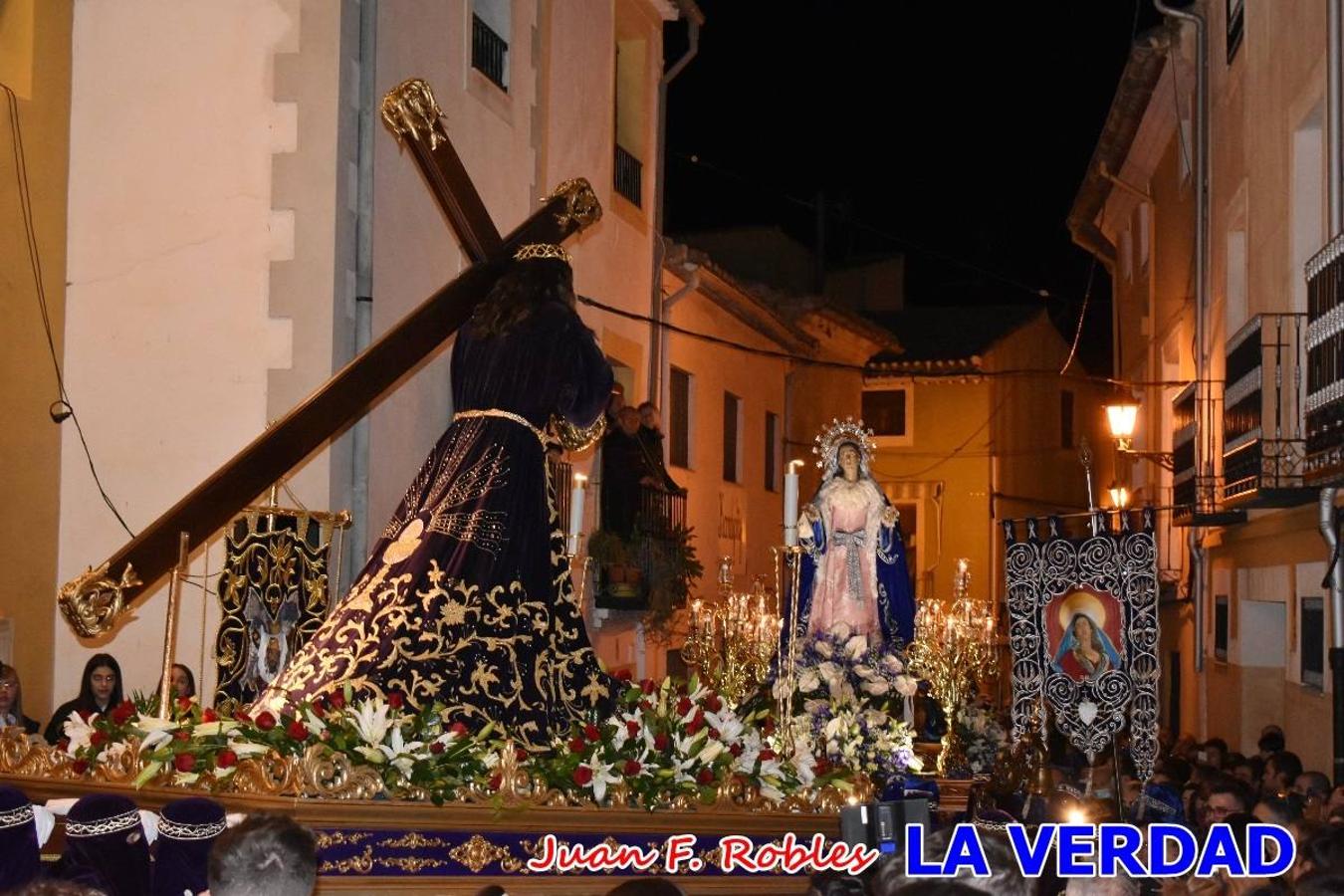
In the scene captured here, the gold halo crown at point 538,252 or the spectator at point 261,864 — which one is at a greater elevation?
the gold halo crown at point 538,252

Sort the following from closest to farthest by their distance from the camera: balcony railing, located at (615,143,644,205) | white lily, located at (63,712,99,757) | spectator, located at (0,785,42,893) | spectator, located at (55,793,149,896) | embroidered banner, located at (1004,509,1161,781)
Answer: spectator, located at (0,785,42,893) → spectator, located at (55,793,149,896) → white lily, located at (63,712,99,757) → embroidered banner, located at (1004,509,1161,781) → balcony railing, located at (615,143,644,205)

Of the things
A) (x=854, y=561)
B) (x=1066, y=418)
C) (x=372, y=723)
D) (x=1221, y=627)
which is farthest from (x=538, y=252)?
(x=1066, y=418)

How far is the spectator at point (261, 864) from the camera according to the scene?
378 cm

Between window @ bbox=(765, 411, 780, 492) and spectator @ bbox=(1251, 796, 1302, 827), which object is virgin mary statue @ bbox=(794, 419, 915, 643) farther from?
window @ bbox=(765, 411, 780, 492)

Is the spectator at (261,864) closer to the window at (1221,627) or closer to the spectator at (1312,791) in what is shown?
the spectator at (1312,791)

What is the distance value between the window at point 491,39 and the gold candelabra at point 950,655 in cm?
505

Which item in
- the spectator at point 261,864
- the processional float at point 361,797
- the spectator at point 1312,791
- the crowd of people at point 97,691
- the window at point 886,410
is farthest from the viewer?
the window at point 886,410

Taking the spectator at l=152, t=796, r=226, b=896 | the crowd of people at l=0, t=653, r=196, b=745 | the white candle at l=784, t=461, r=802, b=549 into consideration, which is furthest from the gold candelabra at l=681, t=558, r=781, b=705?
Answer: the spectator at l=152, t=796, r=226, b=896

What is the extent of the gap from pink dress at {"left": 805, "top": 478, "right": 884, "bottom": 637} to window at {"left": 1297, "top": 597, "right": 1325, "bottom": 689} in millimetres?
3347

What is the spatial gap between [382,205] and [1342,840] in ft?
25.2

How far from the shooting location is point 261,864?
3787mm

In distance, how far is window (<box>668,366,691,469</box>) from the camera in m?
20.5

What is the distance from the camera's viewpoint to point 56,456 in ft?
35.6

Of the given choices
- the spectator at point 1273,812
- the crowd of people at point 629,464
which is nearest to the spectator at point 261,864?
the spectator at point 1273,812
